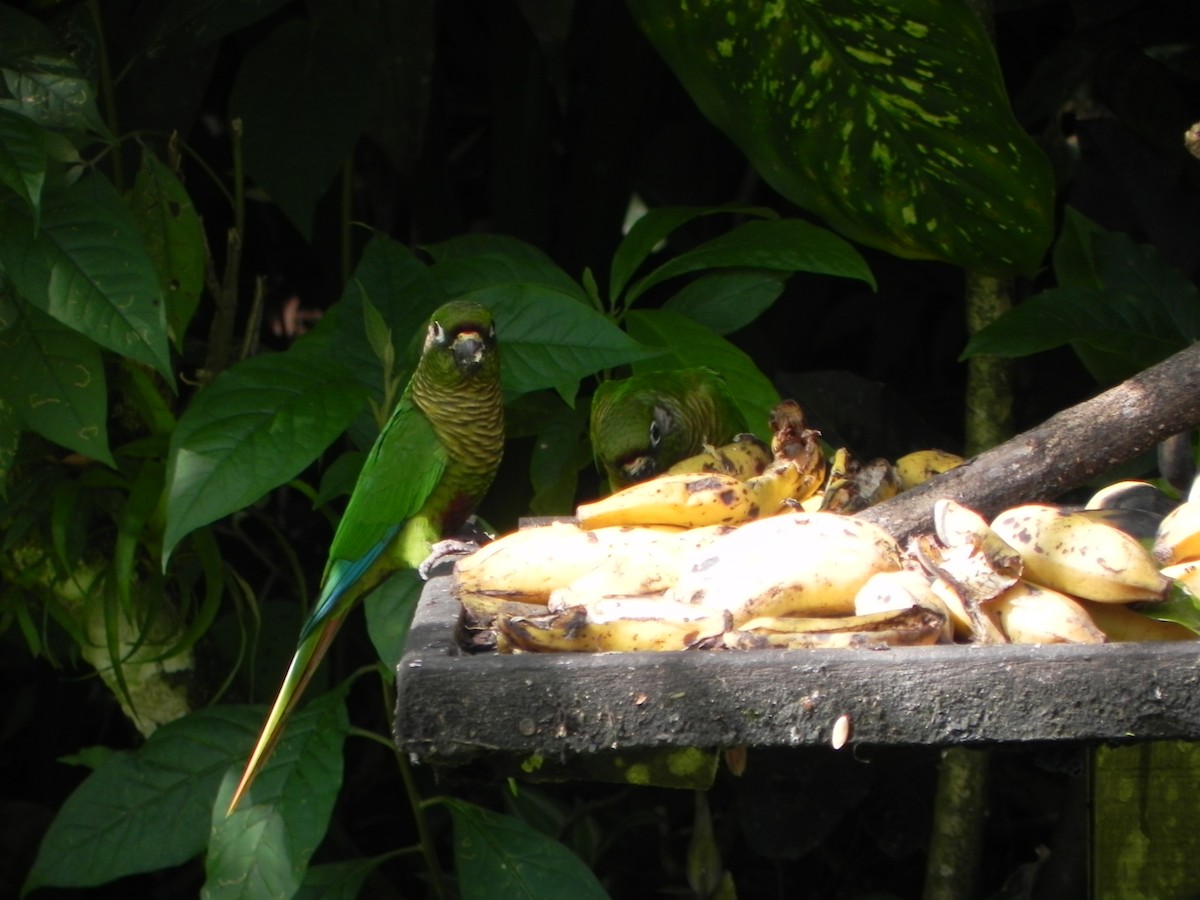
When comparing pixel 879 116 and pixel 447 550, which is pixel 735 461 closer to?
pixel 447 550

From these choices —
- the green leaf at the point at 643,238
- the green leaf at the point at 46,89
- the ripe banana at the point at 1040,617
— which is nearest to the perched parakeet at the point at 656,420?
the green leaf at the point at 643,238

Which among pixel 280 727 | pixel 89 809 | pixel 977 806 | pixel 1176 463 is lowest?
pixel 977 806

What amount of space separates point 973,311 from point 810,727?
1.29 metres

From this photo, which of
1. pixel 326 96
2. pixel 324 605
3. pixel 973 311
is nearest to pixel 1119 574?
pixel 324 605

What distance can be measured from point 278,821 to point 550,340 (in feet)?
2.10

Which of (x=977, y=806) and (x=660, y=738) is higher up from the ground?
(x=660, y=738)

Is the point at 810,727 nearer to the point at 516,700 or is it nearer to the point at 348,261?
the point at 516,700

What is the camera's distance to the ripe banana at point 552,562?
92 centimetres

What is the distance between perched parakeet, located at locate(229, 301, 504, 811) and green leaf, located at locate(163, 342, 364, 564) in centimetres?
11

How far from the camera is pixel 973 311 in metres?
1.87

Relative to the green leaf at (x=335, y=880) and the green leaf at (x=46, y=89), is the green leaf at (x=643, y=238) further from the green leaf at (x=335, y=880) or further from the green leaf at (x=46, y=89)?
the green leaf at (x=335, y=880)

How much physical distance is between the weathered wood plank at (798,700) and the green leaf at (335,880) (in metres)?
1.02

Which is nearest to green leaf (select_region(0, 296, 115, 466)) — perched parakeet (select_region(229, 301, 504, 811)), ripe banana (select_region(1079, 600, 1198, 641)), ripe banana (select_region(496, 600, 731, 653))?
perched parakeet (select_region(229, 301, 504, 811))

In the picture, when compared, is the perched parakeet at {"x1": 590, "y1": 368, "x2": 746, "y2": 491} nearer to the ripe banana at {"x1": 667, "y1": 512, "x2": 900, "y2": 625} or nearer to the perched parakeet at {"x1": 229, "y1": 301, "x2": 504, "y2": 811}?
the perched parakeet at {"x1": 229, "y1": 301, "x2": 504, "y2": 811}
